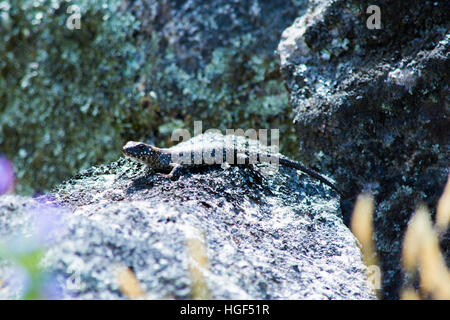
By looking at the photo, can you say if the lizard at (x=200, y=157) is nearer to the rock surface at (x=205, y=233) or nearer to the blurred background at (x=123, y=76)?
the rock surface at (x=205, y=233)

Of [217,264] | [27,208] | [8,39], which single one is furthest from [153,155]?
[8,39]

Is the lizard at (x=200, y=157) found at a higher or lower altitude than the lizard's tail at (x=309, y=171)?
higher

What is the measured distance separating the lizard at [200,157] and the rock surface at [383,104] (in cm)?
26

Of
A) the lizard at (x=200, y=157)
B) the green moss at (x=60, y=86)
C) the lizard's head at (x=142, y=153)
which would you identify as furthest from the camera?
the green moss at (x=60, y=86)

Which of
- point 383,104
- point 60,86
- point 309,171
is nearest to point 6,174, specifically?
point 60,86

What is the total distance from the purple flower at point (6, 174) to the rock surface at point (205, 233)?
138 inches

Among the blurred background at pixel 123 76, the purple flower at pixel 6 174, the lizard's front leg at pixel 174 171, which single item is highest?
the blurred background at pixel 123 76

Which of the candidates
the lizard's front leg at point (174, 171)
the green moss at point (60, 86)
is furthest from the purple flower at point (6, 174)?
the lizard's front leg at point (174, 171)

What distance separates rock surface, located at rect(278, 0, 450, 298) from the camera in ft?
10.4

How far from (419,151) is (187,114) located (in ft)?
9.93

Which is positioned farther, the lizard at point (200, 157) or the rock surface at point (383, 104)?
the lizard at point (200, 157)

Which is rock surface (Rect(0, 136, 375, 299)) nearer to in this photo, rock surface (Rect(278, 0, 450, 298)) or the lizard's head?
the lizard's head

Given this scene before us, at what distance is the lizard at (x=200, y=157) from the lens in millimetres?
3352

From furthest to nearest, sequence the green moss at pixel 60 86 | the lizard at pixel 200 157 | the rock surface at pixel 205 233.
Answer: the green moss at pixel 60 86
the lizard at pixel 200 157
the rock surface at pixel 205 233
